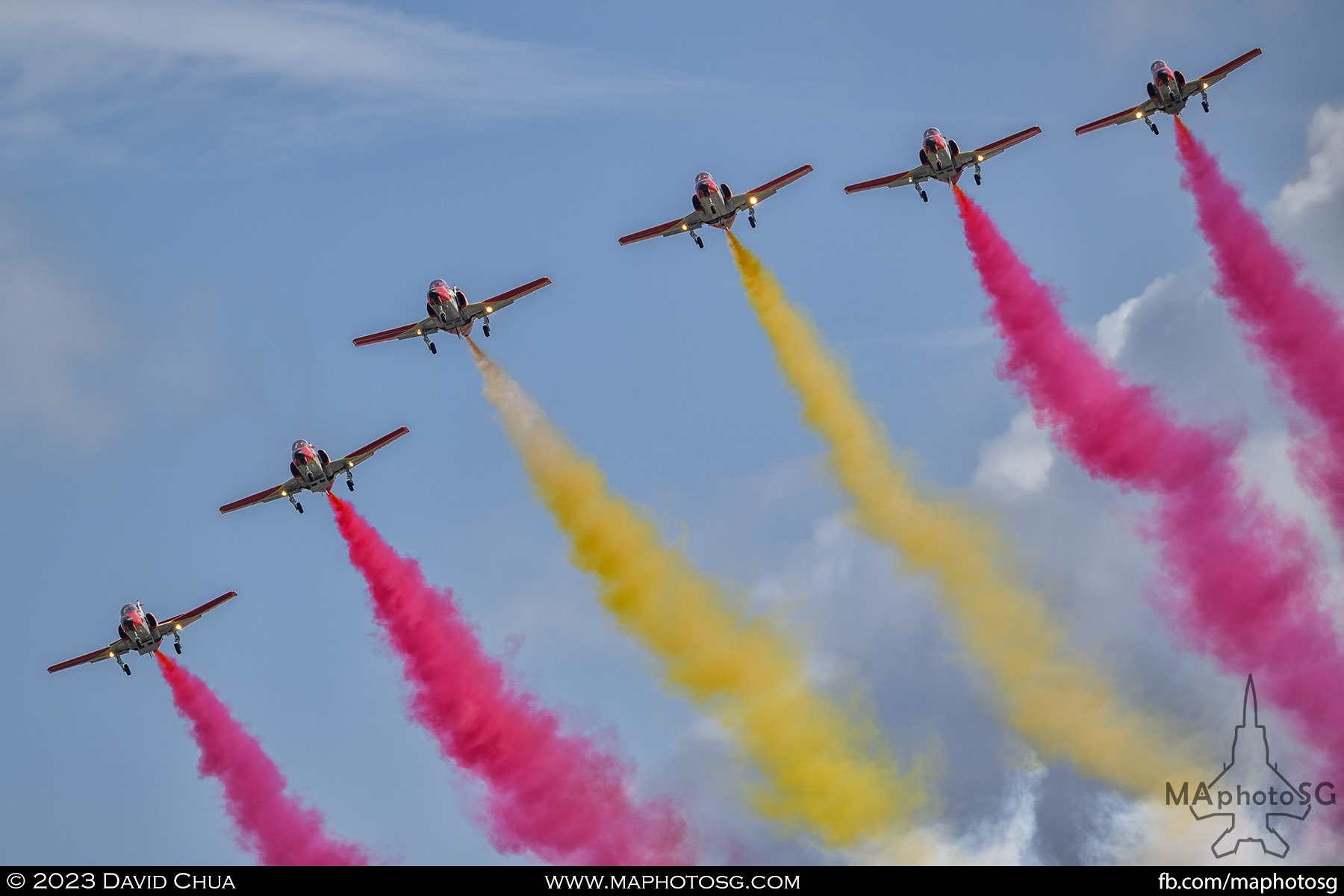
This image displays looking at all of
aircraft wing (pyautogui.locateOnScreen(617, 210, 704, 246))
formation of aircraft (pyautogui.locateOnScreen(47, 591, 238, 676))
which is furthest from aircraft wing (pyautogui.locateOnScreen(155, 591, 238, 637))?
aircraft wing (pyautogui.locateOnScreen(617, 210, 704, 246))

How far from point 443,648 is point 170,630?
15.8 meters

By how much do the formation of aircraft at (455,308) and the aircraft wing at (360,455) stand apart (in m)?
5.75

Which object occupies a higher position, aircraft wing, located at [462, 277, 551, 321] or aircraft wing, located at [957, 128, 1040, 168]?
aircraft wing, located at [957, 128, 1040, 168]

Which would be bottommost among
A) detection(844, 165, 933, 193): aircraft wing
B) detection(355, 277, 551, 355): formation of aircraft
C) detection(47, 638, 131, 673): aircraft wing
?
detection(47, 638, 131, 673): aircraft wing

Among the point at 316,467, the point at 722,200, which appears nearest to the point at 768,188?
the point at 722,200

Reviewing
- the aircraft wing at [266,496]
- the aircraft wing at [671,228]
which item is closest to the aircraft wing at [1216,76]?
the aircraft wing at [671,228]

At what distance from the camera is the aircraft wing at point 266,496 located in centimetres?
10450

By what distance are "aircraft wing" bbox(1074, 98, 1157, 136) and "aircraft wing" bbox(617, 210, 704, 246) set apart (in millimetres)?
21599

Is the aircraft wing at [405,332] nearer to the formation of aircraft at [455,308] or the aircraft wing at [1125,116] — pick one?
the formation of aircraft at [455,308]

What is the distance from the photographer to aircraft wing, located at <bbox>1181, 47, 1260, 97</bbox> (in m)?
98.8

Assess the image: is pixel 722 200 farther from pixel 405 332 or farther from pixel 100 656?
pixel 100 656

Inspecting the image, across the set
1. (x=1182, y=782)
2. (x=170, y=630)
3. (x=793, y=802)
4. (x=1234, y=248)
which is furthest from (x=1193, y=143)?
(x=170, y=630)

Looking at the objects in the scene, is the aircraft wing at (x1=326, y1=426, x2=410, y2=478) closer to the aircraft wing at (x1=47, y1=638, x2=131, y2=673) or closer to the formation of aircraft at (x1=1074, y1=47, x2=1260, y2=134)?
the aircraft wing at (x1=47, y1=638, x2=131, y2=673)
